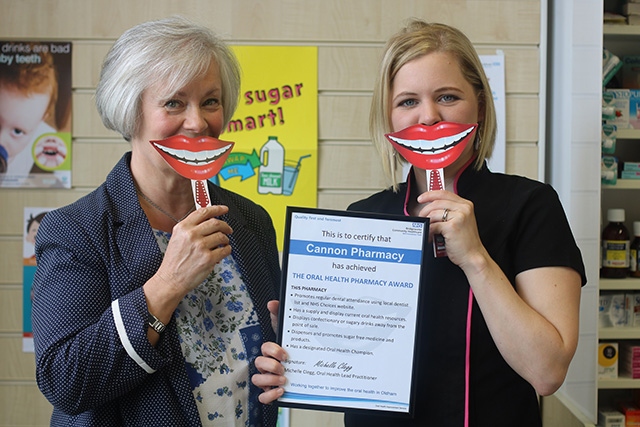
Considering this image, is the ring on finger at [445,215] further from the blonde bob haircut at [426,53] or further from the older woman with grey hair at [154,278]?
the older woman with grey hair at [154,278]

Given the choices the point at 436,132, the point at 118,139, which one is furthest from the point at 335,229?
the point at 118,139

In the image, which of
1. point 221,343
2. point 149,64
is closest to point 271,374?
point 221,343

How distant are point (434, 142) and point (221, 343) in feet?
2.00

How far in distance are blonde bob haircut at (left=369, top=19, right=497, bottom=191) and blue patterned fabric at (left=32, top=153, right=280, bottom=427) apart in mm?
531

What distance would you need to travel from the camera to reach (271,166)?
2350 millimetres

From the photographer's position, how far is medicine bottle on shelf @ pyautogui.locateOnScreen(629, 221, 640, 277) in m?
2.18

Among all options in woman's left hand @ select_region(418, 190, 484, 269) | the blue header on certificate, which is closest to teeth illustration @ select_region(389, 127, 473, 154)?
woman's left hand @ select_region(418, 190, 484, 269)

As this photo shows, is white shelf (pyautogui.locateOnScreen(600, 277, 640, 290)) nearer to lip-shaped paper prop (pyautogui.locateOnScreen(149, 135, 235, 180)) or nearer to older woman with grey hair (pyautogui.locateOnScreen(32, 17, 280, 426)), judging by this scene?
older woman with grey hair (pyautogui.locateOnScreen(32, 17, 280, 426))

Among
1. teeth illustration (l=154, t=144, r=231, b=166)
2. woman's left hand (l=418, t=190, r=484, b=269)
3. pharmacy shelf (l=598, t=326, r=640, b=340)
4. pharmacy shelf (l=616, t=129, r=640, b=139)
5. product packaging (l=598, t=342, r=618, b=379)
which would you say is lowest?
product packaging (l=598, t=342, r=618, b=379)

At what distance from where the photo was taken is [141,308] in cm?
113

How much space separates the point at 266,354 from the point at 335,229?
Answer: 11.4 inches

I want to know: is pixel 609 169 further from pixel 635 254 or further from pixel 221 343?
pixel 221 343

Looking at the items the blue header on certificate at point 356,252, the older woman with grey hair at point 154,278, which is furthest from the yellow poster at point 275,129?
the blue header on certificate at point 356,252

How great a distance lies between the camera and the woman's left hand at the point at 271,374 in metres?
1.24
